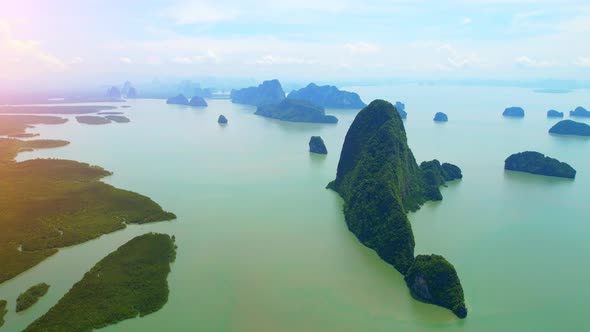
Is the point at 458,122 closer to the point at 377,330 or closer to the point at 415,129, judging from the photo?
the point at 415,129

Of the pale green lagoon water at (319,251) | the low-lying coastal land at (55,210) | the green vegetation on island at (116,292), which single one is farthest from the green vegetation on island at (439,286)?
the low-lying coastal land at (55,210)

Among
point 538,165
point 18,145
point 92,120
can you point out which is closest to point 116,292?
point 538,165

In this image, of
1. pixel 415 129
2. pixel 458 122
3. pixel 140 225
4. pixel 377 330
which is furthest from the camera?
pixel 458 122

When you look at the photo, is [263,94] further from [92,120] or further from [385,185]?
[385,185]

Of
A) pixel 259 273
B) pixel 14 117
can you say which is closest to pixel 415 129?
pixel 259 273

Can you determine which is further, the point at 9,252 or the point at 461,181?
the point at 461,181

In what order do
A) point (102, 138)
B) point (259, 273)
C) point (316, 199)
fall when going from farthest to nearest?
point (102, 138) < point (316, 199) < point (259, 273)

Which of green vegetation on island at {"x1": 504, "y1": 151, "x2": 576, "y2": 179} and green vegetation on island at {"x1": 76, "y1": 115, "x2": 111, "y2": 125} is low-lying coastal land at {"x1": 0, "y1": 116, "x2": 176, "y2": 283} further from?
green vegetation on island at {"x1": 76, "y1": 115, "x2": 111, "y2": 125}
